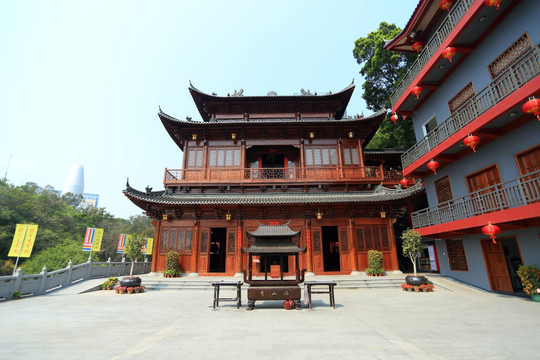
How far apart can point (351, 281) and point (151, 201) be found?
11.2 meters

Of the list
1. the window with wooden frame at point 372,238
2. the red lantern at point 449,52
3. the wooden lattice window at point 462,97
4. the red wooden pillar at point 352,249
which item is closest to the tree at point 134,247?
the red wooden pillar at point 352,249

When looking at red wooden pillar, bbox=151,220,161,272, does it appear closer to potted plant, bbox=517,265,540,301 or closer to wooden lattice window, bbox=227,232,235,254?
wooden lattice window, bbox=227,232,235,254

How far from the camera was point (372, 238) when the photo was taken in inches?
568

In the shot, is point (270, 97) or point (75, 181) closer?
point (270, 97)

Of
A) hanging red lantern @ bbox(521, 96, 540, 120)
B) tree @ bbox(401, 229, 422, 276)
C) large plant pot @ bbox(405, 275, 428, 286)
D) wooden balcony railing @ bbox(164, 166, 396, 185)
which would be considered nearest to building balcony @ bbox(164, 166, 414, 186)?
wooden balcony railing @ bbox(164, 166, 396, 185)

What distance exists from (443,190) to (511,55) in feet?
19.9

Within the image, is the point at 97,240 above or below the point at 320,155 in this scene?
below

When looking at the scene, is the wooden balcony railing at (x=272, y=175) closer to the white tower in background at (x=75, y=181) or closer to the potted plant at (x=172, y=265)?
the potted plant at (x=172, y=265)

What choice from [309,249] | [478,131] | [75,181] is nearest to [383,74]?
[478,131]

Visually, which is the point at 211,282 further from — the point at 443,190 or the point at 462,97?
the point at 462,97

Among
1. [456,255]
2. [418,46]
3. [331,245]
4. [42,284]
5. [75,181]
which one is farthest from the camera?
[75,181]

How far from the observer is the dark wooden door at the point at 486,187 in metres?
8.89

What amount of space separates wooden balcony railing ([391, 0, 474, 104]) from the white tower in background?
9158 inches

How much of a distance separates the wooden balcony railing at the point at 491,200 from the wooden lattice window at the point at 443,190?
1.47 feet
